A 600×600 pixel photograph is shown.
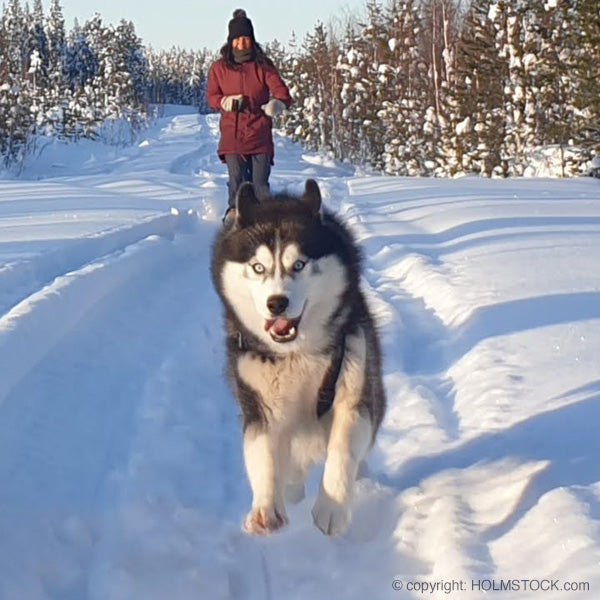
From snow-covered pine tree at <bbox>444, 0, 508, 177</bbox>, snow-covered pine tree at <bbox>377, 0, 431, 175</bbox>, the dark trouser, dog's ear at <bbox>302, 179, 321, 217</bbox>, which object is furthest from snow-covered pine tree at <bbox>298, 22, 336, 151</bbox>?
dog's ear at <bbox>302, 179, 321, 217</bbox>

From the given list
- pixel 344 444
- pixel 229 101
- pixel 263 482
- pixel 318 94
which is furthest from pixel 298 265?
pixel 318 94

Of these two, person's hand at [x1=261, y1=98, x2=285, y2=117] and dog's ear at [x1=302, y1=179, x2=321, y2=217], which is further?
person's hand at [x1=261, y1=98, x2=285, y2=117]

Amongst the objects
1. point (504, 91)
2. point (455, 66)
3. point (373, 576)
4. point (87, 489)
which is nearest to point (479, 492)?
point (373, 576)

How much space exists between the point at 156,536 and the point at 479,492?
3.47 feet

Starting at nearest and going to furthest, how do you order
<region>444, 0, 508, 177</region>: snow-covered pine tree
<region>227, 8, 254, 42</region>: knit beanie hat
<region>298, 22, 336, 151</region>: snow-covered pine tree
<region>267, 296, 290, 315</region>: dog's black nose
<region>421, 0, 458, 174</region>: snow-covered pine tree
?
<region>267, 296, 290, 315</region>: dog's black nose, <region>227, 8, 254, 42</region>: knit beanie hat, <region>444, 0, 508, 177</region>: snow-covered pine tree, <region>421, 0, 458, 174</region>: snow-covered pine tree, <region>298, 22, 336, 151</region>: snow-covered pine tree

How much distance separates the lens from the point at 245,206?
114 inches

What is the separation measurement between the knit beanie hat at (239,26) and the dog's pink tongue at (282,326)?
182 inches

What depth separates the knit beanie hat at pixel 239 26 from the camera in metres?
6.76

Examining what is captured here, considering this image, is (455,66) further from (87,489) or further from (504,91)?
(87,489)

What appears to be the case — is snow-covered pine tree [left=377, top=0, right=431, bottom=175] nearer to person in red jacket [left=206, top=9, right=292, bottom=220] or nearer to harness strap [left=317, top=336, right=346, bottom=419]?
person in red jacket [left=206, top=9, right=292, bottom=220]

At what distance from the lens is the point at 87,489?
119 inches

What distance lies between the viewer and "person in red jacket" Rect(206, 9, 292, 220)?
695cm

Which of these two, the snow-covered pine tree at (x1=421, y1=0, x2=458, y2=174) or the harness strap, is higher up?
the snow-covered pine tree at (x1=421, y1=0, x2=458, y2=174)

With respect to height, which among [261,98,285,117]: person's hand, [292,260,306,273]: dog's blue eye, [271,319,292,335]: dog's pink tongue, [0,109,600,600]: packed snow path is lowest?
[0,109,600,600]: packed snow path
